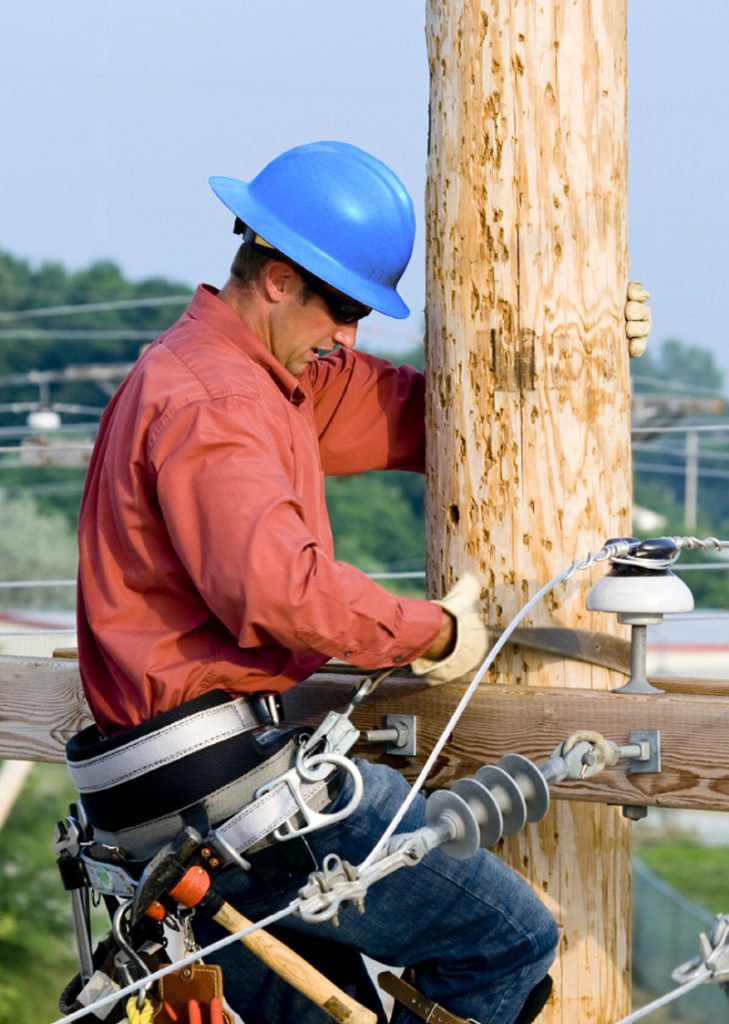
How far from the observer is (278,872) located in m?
2.98

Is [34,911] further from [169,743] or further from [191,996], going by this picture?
[169,743]

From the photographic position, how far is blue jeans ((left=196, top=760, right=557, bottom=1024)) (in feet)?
9.85

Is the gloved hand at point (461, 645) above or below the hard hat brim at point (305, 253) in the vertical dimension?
below

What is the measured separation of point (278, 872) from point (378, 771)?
0.27 metres

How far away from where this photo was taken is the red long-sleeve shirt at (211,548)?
9.06ft

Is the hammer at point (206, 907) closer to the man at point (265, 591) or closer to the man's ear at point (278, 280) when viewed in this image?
the man at point (265, 591)

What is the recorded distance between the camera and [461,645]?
3102 millimetres

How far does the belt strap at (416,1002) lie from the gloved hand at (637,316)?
1.41 meters

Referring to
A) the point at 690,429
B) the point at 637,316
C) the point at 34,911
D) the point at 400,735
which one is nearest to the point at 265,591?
the point at 400,735

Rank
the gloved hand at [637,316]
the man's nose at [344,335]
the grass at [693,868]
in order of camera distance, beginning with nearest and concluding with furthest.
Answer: the man's nose at [344,335] < the gloved hand at [637,316] < the grass at [693,868]

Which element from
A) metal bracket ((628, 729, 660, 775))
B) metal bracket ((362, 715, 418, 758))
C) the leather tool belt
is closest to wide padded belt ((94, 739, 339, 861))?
the leather tool belt

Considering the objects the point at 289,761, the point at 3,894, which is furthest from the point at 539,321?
the point at 3,894

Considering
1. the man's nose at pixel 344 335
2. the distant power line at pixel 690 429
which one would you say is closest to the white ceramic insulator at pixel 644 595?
the man's nose at pixel 344 335

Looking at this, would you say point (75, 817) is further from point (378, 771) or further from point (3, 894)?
point (3, 894)
